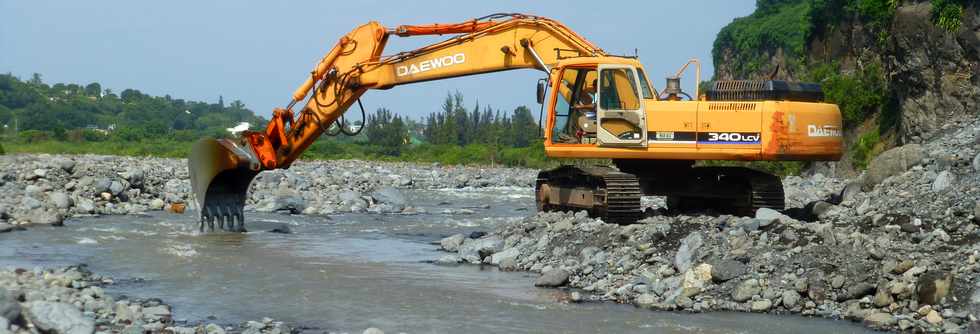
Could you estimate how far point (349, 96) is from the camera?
17062 mm

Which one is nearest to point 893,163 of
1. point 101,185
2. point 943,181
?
point 943,181

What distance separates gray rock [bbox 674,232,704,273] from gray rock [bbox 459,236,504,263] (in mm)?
3124

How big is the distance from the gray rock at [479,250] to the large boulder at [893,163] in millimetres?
5391

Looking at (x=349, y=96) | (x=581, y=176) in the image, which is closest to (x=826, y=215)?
(x=581, y=176)

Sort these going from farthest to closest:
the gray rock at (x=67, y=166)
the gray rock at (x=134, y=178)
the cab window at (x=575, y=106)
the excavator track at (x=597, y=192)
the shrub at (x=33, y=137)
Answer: the shrub at (x=33, y=137) < the gray rock at (x=134, y=178) < the gray rock at (x=67, y=166) < the cab window at (x=575, y=106) < the excavator track at (x=597, y=192)

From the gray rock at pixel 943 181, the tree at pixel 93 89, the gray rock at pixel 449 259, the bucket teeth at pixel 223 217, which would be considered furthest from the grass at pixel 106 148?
the tree at pixel 93 89

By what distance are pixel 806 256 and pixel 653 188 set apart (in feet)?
15.8

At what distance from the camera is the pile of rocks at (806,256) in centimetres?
1009

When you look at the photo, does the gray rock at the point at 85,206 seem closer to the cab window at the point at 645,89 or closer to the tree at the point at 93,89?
the cab window at the point at 645,89

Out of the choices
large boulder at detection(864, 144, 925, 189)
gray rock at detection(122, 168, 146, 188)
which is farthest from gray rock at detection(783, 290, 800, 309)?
gray rock at detection(122, 168, 146, 188)

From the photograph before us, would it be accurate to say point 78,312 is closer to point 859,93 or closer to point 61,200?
point 61,200

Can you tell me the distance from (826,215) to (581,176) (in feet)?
10.5

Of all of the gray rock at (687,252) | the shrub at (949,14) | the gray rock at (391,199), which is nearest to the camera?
the gray rock at (687,252)

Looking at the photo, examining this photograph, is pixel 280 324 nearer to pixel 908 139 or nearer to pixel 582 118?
pixel 582 118
